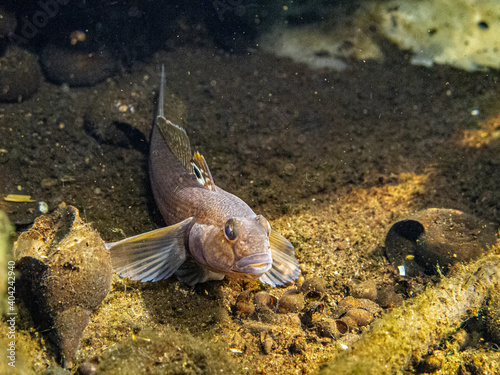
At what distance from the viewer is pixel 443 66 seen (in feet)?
21.4

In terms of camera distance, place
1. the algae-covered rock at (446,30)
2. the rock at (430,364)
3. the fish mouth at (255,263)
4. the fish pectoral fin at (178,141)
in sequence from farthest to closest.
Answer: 1. the algae-covered rock at (446,30)
2. the fish pectoral fin at (178,141)
3. the fish mouth at (255,263)
4. the rock at (430,364)

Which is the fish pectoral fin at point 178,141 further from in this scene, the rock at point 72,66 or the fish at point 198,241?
the rock at point 72,66

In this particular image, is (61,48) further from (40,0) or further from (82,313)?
(82,313)

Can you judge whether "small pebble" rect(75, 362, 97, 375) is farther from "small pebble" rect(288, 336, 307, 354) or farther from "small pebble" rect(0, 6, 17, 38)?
"small pebble" rect(0, 6, 17, 38)

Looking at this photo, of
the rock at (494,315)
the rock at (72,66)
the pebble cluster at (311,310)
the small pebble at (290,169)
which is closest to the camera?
the pebble cluster at (311,310)

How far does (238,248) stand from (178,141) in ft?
6.28

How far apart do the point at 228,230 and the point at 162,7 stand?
5737 mm

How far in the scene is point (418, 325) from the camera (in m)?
2.49

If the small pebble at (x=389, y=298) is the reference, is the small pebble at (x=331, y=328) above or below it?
above

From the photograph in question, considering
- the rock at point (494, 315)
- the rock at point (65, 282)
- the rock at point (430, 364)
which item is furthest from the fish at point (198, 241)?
the rock at point (494, 315)

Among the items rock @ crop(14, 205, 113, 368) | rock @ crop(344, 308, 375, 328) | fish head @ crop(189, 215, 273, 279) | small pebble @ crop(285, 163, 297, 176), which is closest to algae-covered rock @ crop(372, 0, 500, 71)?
small pebble @ crop(285, 163, 297, 176)

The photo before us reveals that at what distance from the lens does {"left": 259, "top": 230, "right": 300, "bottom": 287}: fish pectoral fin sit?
3.33 metres

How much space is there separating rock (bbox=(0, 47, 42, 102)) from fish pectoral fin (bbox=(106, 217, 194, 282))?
12.7 ft

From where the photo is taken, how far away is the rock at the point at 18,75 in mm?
5223
